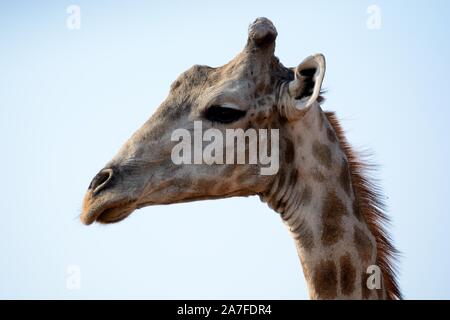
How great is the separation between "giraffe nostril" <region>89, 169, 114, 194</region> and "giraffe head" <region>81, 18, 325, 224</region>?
1cm

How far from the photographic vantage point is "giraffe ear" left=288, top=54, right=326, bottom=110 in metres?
12.3

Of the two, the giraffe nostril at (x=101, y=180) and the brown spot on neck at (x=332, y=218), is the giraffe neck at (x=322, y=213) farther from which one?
the giraffe nostril at (x=101, y=180)

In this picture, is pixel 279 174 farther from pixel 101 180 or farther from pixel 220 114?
pixel 101 180

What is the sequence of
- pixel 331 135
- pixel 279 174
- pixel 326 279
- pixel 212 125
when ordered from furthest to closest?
1. pixel 331 135
2. pixel 279 174
3. pixel 212 125
4. pixel 326 279

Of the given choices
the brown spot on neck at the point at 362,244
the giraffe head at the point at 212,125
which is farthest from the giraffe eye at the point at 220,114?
the brown spot on neck at the point at 362,244

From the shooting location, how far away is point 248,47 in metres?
12.9

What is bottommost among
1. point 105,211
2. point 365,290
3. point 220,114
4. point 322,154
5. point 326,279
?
point 365,290

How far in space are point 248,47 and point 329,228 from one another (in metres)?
2.51

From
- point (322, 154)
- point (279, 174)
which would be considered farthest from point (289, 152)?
point (322, 154)

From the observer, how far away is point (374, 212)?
502 inches

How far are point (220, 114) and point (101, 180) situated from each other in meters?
1.65

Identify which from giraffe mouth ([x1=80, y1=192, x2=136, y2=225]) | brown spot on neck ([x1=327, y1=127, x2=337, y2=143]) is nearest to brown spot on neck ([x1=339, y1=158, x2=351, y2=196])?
brown spot on neck ([x1=327, y1=127, x2=337, y2=143])

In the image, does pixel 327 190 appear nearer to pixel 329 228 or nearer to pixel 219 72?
pixel 329 228
